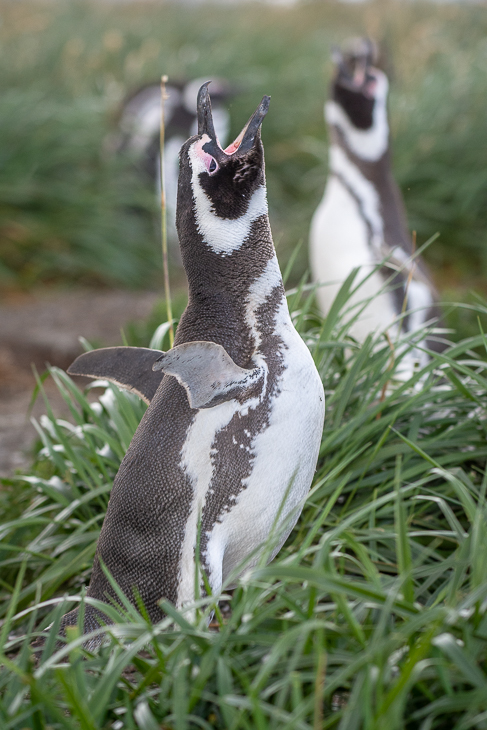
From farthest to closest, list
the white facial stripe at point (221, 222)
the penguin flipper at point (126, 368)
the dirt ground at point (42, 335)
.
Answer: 1. the dirt ground at point (42, 335)
2. the penguin flipper at point (126, 368)
3. the white facial stripe at point (221, 222)

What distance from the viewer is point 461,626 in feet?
4.22

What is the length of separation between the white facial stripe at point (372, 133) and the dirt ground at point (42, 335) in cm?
151

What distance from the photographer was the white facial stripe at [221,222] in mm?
1604

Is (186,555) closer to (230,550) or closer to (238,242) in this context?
(230,550)

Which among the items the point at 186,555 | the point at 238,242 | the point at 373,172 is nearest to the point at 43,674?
the point at 186,555

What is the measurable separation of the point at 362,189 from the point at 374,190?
0.05 metres

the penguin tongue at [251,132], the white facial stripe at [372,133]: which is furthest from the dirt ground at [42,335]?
the penguin tongue at [251,132]

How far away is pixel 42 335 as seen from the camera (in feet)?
16.2

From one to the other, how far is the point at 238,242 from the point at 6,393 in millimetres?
3211

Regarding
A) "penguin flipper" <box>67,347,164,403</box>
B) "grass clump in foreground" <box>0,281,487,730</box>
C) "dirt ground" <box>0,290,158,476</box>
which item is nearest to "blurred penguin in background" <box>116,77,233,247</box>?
"dirt ground" <box>0,290,158,476</box>

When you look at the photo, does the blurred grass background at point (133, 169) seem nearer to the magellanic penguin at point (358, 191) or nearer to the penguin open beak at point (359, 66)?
the magellanic penguin at point (358, 191)

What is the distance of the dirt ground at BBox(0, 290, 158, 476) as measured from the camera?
13.7ft

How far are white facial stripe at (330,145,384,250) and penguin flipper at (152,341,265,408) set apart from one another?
84.9 inches

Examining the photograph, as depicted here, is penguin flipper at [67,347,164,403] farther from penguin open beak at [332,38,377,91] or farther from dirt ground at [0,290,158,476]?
penguin open beak at [332,38,377,91]
